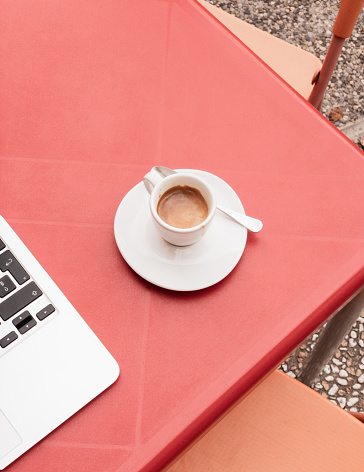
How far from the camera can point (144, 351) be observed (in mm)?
698

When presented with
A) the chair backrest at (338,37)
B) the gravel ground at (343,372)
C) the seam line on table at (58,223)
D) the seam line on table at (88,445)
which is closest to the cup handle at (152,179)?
the seam line on table at (58,223)

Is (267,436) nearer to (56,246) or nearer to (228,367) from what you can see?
(228,367)

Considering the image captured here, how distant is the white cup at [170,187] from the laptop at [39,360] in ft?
0.61

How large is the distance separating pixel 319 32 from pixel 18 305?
6.52 ft

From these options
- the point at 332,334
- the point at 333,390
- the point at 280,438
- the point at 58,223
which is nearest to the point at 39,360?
the point at 58,223

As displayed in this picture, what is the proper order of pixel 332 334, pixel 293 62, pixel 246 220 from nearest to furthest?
pixel 246 220 < pixel 332 334 < pixel 293 62

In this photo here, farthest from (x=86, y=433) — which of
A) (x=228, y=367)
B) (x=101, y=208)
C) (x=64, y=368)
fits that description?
(x=101, y=208)

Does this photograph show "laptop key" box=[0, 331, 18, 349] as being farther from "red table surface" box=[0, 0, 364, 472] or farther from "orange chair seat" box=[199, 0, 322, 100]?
"orange chair seat" box=[199, 0, 322, 100]

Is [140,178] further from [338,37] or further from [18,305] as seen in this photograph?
[338,37]

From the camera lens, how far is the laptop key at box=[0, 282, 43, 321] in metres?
0.69

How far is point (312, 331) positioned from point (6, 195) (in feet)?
1.80

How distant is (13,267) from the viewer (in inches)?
28.8

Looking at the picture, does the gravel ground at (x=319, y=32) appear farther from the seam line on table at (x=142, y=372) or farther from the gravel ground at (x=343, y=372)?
the seam line on table at (x=142, y=372)

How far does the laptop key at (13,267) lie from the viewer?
724 millimetres
